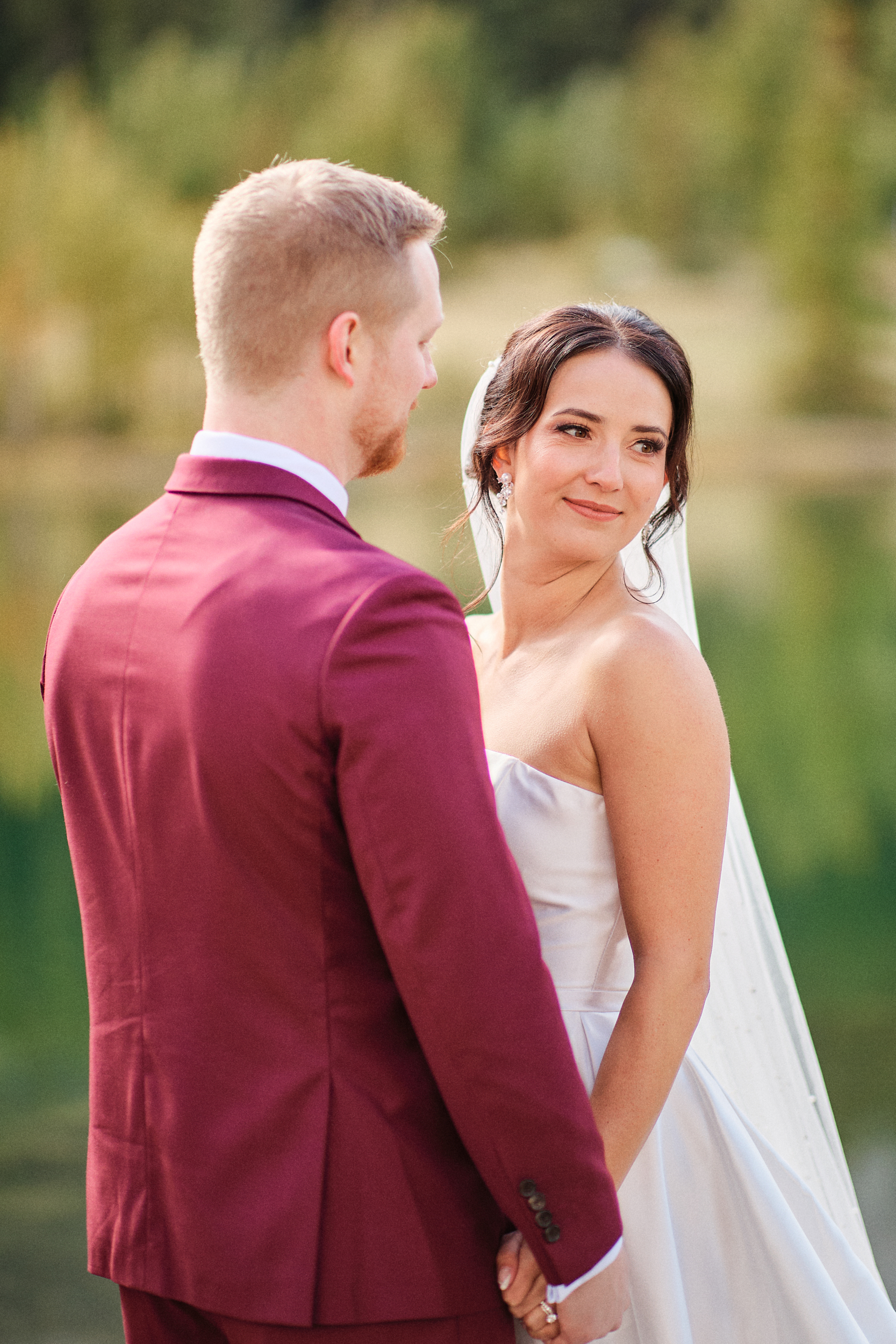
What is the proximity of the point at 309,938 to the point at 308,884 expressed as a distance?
0.05m

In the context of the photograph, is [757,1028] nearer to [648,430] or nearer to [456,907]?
[648,430]

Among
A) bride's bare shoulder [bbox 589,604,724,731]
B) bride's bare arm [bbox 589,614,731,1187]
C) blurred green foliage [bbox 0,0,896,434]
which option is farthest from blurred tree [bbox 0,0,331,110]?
bride's bare arm [bbox 589,614,731,1187]

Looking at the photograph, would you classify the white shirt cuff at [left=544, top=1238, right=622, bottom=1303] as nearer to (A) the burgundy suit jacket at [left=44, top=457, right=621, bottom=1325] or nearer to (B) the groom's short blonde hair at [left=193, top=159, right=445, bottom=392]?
(A) the burgundy suit jacket at [left=44, top=457, right=621, bottom=1325]

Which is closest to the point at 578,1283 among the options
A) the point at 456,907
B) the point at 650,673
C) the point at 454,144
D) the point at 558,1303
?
the point at 558,1303

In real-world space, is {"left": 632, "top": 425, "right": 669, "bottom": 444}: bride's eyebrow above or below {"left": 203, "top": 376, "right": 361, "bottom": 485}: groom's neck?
below

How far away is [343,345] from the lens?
1.44m

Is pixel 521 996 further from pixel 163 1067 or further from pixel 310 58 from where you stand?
pixel 310 58

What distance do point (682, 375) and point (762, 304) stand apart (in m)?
40.2

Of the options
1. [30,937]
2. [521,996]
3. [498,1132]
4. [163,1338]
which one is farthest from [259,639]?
[30,937]

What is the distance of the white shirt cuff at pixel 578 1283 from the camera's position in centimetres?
144

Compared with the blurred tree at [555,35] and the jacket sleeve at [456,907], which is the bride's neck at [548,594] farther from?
the blurred tree at [555,35]

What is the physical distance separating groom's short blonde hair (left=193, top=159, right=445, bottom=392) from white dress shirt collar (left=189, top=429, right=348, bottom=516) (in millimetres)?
54

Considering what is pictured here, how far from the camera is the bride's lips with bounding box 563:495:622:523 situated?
2072 millimetres

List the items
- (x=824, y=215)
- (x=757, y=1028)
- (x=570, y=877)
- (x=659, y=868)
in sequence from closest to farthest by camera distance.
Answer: (x=659, y=868) < (x=570, y=877) < (x=757, y=1028) < (x=824, y=215)
